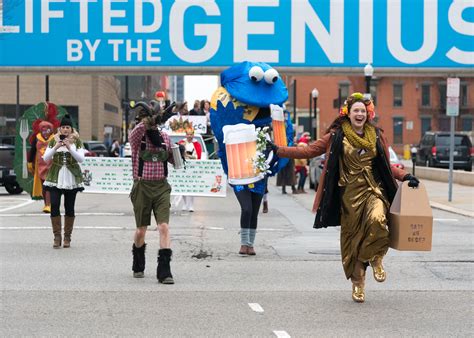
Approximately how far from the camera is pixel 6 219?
52.7 feet

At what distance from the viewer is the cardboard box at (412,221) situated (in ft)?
26.0

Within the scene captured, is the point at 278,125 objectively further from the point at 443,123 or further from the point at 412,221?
the point at 443,123

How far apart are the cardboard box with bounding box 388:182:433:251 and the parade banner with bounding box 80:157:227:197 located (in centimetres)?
940

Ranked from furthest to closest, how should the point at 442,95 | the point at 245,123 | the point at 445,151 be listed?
the point at 442,95, the point at 445,151, the point at 245,123

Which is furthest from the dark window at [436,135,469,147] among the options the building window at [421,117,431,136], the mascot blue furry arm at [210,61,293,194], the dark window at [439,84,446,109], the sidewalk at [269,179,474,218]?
the building window at [421,117,431,136]

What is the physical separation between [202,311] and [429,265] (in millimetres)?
3835

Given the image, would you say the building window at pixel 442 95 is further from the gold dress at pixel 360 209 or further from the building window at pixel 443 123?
the gold dress at pixel 360 209

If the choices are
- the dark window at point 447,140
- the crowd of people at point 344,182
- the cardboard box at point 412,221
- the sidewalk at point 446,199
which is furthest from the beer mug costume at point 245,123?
the dark window at point 447,140

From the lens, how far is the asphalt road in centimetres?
697

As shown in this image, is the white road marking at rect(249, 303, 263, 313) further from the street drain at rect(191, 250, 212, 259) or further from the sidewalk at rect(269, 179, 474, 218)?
the sidewalk at rect(269, 179, 474, 218)

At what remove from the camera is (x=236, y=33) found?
954 inches

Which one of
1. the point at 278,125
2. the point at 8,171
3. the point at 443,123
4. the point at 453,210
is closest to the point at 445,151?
the point at 8,171

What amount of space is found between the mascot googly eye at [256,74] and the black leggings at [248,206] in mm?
1578

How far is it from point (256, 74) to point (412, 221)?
4286mm
